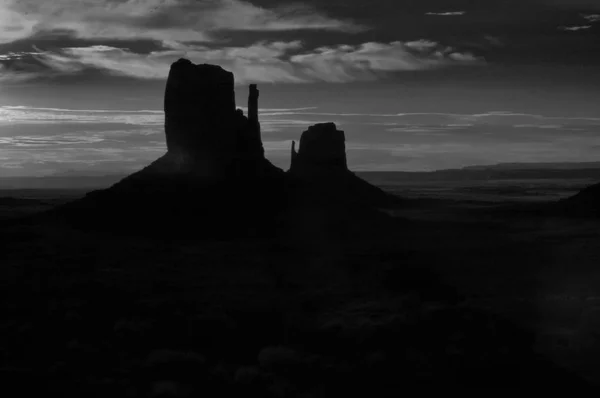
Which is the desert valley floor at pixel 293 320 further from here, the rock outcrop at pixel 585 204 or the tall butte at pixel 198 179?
the rock outcrop at pixel 585 204

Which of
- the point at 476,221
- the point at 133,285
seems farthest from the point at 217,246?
the point at 476,221

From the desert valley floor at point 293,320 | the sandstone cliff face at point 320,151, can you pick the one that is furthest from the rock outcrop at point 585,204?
the desert valley floor at point 293,320

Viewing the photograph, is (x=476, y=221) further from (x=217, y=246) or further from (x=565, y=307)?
(x=565, y=307)

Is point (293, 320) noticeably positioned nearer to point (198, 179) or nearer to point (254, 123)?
point (198, 179)

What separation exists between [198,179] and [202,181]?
87cm

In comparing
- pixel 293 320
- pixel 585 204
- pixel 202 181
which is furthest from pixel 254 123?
pixel 293 320

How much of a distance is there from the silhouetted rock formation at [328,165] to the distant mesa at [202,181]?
1972 inches

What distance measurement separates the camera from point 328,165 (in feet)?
625

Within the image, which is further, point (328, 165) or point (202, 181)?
point (328, 165)

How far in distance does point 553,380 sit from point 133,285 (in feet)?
141

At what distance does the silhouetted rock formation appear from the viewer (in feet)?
593

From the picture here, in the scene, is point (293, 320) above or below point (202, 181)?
below

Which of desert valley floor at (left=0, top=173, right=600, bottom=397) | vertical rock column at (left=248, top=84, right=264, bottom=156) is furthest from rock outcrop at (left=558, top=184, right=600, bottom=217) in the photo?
vertical rock column at (left=248, top=84, right=264, bottom=156)

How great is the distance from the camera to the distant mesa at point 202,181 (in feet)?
352
